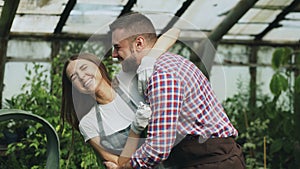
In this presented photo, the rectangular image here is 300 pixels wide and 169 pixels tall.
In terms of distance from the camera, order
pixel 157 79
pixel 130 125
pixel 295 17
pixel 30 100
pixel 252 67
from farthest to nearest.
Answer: pixel 252 67 < pixel 295 17 < pixel 30 100 < pixel 130 125 < pixel 157 79

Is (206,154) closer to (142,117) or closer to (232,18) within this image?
(142,117)

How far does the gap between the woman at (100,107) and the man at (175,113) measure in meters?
0.09

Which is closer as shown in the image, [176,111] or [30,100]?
[176,111]

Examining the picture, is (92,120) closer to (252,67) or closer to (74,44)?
(74,44)

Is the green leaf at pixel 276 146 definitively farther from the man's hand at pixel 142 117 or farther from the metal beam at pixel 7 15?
the man's hand at pixel 142 117

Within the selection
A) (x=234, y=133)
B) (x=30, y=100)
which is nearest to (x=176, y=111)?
(x=234, y=133)

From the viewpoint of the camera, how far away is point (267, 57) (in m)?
7.94

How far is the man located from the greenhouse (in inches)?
117

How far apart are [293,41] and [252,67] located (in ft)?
1.87

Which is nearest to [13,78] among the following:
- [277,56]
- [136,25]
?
[277,56]

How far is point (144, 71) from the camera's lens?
2.46 m

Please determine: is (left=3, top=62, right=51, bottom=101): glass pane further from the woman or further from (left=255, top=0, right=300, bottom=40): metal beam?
the woman

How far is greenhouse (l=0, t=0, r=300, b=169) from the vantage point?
5.91 m

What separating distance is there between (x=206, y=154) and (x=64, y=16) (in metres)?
4.33
